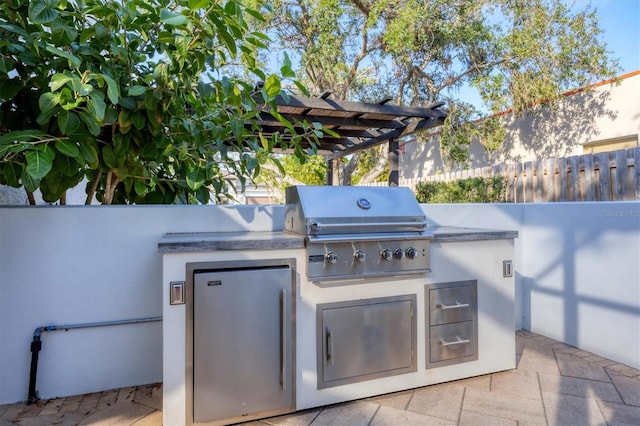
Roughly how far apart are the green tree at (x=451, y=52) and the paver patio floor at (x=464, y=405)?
7.50 metres

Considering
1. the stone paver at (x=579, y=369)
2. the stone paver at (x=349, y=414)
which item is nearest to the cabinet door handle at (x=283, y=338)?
the stone paver at (x=349, y=414)

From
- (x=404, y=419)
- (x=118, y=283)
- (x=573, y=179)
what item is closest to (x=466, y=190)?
(x=573, y=179)

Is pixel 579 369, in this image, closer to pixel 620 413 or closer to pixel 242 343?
pixel 620 413

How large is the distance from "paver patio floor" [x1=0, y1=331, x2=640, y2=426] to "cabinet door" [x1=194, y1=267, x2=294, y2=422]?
0.20 metres

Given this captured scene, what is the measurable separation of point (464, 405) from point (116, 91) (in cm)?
271

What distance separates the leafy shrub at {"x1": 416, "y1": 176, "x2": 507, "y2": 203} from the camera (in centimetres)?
559

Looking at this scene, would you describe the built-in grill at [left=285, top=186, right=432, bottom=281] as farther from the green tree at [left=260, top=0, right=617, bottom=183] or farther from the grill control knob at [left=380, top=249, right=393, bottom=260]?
the green tree at [left=260, top=0, right=617, bottom=183]

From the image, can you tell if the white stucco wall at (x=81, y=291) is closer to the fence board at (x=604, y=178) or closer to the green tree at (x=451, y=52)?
the fence board at (x=604, y=178)

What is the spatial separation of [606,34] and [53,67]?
10.9 metres

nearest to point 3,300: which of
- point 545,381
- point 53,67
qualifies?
point 53,67

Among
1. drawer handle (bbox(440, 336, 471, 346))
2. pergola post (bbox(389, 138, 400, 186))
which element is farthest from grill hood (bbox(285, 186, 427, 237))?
pergola post (bbox(389, 138, 400, 186))

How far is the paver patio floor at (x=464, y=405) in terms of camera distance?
7.37 feet

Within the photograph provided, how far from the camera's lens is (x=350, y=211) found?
8.18ft

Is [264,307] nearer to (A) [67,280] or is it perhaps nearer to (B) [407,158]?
(A) [67,280]
